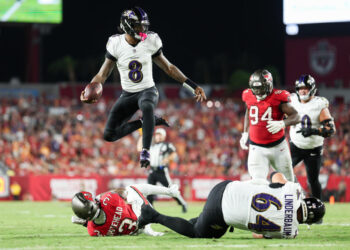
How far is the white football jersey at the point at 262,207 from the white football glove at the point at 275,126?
2.04m

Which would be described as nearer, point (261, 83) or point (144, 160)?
point (144, 160)

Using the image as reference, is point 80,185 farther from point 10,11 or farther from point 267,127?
point 267,127

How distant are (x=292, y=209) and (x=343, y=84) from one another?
30.2 meters

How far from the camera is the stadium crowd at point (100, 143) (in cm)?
2133

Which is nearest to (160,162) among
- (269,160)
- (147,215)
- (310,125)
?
(310,125)

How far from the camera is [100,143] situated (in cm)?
2320

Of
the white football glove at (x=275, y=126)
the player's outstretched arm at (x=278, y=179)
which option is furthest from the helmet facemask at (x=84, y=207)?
the white football glove at (x=275, y=126)

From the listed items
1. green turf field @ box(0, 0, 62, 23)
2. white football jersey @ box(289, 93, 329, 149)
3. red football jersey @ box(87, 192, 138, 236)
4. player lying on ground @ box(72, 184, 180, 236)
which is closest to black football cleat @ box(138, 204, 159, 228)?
player lying on ground @ box(72, 184, 180, 236)

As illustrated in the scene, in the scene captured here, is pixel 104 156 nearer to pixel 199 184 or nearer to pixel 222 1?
pixel 199 184

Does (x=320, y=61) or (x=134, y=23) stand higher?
(x=320, y=61)

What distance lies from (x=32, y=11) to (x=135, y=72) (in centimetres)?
1941

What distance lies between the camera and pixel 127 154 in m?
22.6

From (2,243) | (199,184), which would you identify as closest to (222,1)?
(199,184)

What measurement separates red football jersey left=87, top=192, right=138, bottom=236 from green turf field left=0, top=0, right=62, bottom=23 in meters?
20.3
